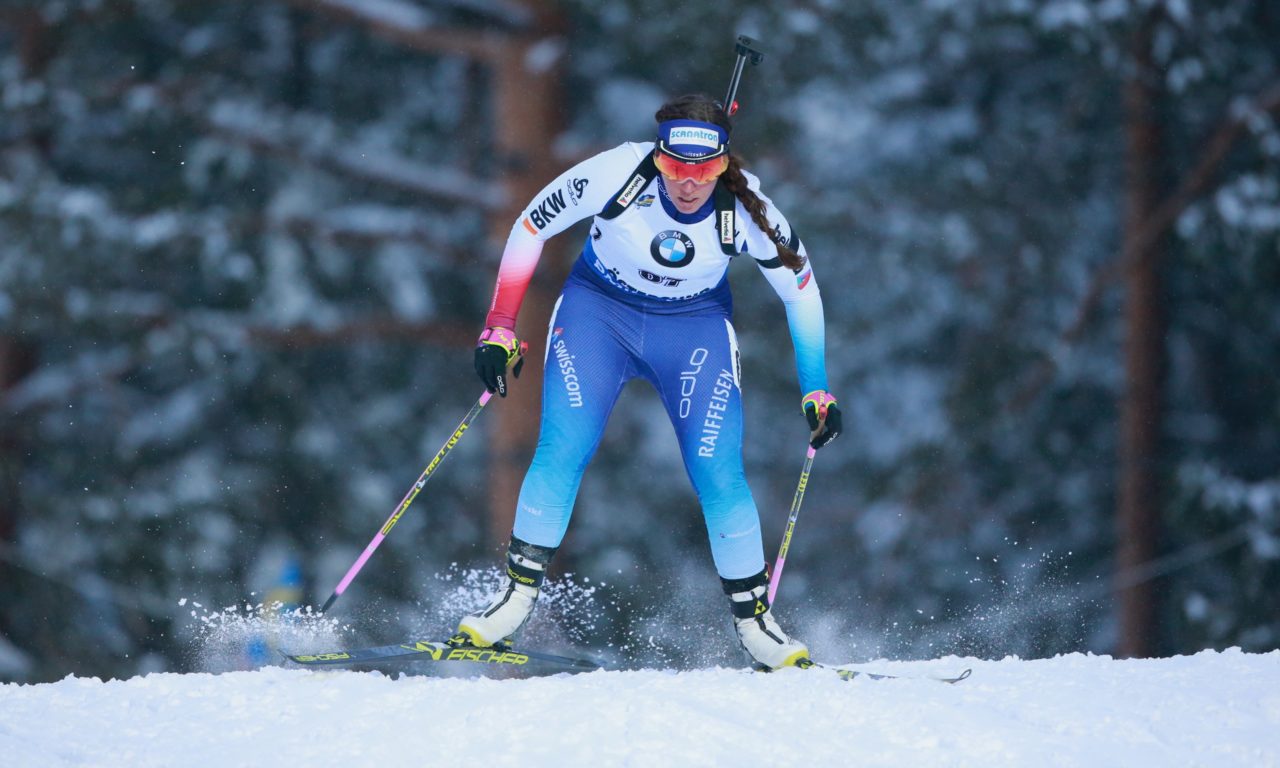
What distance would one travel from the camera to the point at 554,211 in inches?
208

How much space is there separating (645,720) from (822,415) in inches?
59.0

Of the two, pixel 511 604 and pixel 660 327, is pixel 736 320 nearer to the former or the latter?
pixel 660 327

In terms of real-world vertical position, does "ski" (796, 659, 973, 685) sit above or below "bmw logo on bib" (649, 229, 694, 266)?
below

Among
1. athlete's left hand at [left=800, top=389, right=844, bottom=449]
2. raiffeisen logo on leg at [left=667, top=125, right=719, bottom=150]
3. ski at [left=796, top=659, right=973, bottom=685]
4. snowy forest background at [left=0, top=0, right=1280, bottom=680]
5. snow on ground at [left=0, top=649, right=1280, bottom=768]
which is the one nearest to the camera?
snow on ground at [left=0, top=649, right=1280, bottom=768]

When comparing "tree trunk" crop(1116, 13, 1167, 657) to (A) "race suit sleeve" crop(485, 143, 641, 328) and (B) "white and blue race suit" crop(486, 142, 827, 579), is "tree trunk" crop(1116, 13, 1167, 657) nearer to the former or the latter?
(B) "white and blue race suit" crop(486, 142, 827, 579)

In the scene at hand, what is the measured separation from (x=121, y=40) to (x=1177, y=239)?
9.54 meters

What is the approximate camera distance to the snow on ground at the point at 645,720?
420 centimetres

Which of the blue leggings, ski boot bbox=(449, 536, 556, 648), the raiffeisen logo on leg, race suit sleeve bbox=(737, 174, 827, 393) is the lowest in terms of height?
ski boot bbox=(449, 536, 556, 648)

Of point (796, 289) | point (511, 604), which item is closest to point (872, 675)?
point (511, 604)

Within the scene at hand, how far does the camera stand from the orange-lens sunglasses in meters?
5.01

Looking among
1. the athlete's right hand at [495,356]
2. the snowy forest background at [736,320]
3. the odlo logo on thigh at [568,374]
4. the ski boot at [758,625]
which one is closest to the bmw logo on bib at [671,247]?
the odlo logo on thigh at [568,374]

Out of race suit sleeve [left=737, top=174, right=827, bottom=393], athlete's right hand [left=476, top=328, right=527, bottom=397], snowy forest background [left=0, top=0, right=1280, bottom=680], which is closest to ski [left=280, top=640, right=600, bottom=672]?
athlete's right hand [left=476, top=328, right=527, bottom=397]

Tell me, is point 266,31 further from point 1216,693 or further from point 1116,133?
point 1216,693

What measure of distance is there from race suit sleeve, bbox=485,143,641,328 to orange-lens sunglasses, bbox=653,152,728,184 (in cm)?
16
